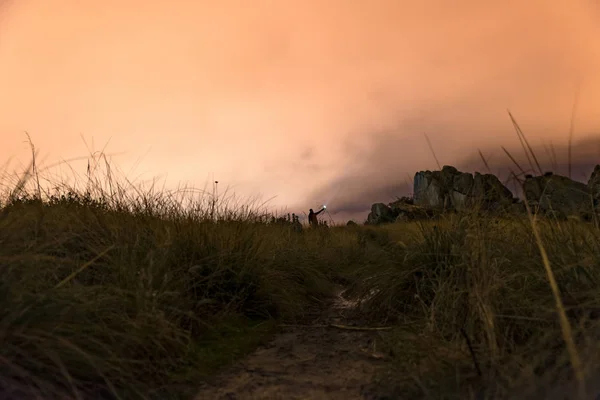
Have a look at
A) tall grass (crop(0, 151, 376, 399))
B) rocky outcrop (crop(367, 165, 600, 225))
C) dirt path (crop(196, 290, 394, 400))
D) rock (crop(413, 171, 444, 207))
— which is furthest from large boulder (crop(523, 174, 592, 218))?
tall grass (crop(0, 151, 376, 399))

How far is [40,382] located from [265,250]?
2.93 meters

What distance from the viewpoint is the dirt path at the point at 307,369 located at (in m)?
2.05

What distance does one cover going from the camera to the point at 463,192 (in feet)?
12.5

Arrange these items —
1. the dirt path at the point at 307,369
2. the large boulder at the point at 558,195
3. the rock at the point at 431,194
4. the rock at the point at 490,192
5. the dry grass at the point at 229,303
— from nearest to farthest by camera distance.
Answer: the dry grass at the point at 229,303 → the dirt path at the point at 307,369 → the large boulder at the point at 558,195 → the rock at the point at 490,192 → the rock at the point at 431,194

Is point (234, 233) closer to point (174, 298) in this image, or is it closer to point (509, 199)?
point (174, 298)

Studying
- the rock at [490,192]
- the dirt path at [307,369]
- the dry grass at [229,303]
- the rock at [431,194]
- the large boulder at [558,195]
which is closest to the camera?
the dry grass at [229,303]

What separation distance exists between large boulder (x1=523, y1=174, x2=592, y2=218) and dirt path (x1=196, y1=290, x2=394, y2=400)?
1657 mm

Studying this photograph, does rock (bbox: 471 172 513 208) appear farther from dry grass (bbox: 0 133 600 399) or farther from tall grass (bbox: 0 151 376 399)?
tall grass (bbox: 0 151 376 399)

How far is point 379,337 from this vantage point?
2.89 m

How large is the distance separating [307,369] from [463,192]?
234cm

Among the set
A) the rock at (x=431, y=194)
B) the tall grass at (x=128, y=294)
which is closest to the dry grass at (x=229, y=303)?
the tall grass at (x=128, y=294)

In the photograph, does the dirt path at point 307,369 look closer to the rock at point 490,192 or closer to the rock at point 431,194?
the rock at point 490,192

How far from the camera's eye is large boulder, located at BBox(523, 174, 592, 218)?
3.05m

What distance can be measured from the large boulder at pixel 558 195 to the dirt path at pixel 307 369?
166 centimetres
